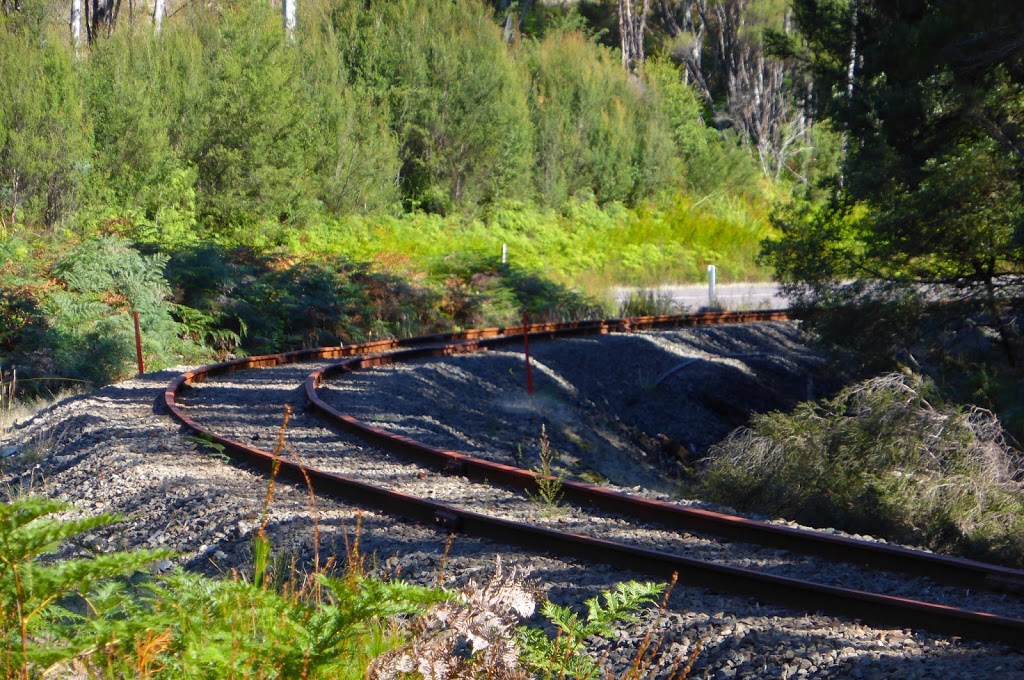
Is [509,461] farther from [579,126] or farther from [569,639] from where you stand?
[579,126]

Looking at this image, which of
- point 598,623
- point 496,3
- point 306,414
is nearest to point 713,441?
point 306,414

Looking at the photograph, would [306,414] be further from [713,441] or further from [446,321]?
[446,321]

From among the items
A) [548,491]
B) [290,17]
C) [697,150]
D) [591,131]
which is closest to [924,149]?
[548,491]

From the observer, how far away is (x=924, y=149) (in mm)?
14914

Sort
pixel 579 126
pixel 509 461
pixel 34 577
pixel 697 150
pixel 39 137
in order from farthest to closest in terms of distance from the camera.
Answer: pixel 697 150 < pixel 579 126 < pixel 39 137 < pixel 509 461 < pixel 34 577

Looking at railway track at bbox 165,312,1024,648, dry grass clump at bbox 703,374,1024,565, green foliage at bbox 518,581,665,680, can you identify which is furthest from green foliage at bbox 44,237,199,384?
green foliage at bbox 518,581,665,680

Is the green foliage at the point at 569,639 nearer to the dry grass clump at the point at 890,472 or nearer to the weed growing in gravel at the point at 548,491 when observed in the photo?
A: the weed growing in gravel at the point at 548,491

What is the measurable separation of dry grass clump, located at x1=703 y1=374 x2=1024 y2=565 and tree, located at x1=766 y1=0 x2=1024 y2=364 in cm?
406

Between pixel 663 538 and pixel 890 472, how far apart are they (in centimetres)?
304

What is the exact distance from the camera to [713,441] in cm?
1518

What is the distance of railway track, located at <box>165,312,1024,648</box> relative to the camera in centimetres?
515

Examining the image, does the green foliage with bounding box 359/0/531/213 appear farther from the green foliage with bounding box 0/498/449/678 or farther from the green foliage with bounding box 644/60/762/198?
the green foliage with bounding box 0/498/449/678

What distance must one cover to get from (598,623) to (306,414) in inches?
331

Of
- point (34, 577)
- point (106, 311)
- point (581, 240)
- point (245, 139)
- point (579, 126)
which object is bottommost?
point (34, 577)
